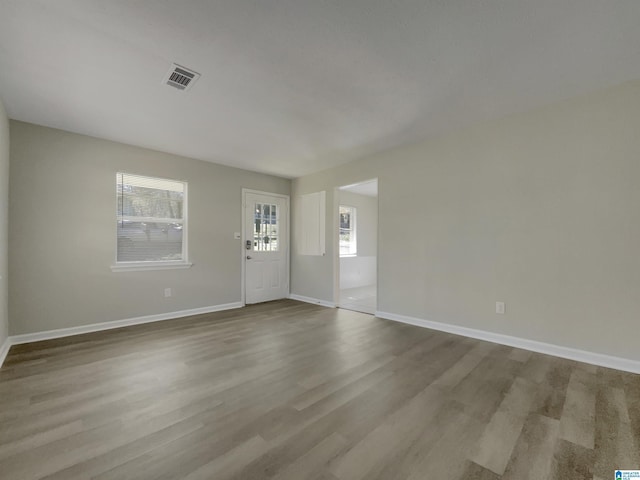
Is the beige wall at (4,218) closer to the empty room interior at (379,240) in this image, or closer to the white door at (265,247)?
the empty room interior at (379,240)

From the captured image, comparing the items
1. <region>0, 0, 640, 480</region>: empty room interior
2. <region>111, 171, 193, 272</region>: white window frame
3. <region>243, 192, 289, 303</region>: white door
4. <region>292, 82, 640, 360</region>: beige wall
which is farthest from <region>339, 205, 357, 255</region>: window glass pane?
<region>111, 171, 193, 272</region>: white window frame

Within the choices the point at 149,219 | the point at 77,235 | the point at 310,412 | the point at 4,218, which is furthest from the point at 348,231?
the point at 4,218

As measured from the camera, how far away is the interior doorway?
6980 millimetres

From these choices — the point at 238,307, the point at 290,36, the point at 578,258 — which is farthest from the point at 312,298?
the point at 290,36

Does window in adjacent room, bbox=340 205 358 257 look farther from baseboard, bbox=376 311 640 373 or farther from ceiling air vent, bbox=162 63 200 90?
ceiling air vent, bbox=162 63 200 90

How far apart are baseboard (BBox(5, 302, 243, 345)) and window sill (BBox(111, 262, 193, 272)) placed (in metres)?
0.69

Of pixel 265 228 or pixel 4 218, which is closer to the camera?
pixel 4 218

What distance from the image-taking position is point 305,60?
213cm

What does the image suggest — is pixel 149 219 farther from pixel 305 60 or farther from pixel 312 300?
pixel 305 60

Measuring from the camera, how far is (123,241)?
3.89 meters

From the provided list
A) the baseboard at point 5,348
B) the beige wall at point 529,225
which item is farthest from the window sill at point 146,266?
the beige wall at point 529,225

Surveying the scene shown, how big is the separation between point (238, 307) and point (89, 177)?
291 centimetres

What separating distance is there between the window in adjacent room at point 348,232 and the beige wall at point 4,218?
5884 millimetres

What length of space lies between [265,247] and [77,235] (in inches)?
112
